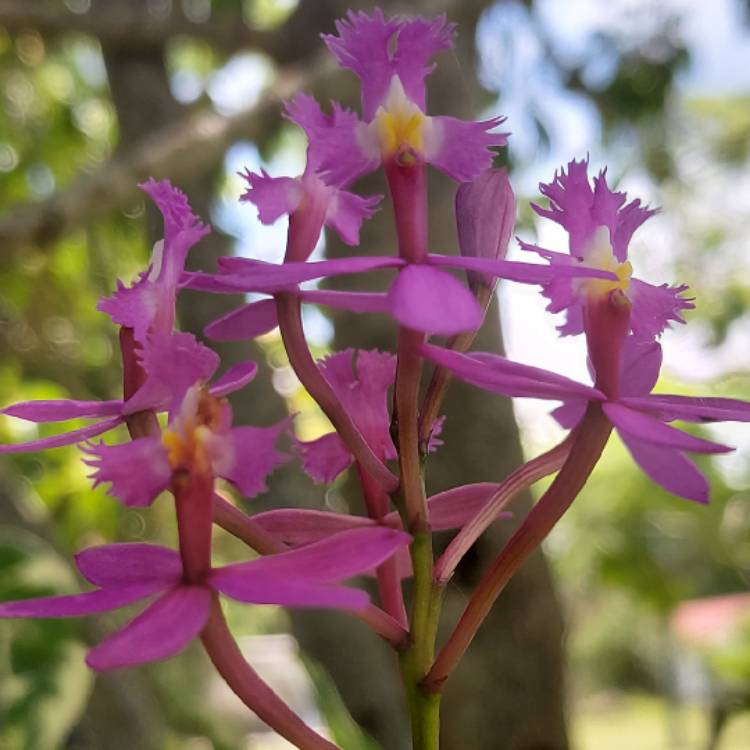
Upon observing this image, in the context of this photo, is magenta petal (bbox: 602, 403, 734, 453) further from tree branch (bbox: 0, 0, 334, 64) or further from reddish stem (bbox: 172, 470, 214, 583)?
tree branch (bbox: 0, 0, 334, 64)

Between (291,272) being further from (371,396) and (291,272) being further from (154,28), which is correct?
(154,28)

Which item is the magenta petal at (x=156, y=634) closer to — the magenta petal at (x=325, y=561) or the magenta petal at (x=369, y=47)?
the magenta petal at (x=325, y=561)

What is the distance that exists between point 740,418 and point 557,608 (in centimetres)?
79

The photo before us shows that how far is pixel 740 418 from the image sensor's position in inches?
11.0

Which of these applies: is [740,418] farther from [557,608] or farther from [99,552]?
[557,608]

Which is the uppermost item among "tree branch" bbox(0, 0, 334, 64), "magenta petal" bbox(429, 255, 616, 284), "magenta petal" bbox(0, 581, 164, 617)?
"tree branch" bbox(0, 0, 334, 64)

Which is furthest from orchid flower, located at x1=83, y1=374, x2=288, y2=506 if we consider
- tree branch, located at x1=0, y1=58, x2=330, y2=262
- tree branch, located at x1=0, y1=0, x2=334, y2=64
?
tree branch, located at x1=0, y1=0, x2=334, y2=64

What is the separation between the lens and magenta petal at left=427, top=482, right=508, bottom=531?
313 millimetres

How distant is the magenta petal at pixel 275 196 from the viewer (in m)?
0.33

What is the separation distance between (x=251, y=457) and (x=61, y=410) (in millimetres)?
84

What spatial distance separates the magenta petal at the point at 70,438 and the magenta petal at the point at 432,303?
4.2 inches

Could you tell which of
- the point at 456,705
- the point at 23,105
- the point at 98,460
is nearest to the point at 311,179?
the point at 98,460

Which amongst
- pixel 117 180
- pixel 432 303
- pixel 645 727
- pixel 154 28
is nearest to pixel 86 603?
pixel 432 303

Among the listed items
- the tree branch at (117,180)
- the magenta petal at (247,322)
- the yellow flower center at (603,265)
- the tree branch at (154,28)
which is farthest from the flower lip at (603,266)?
the tree branch at (154,28)
